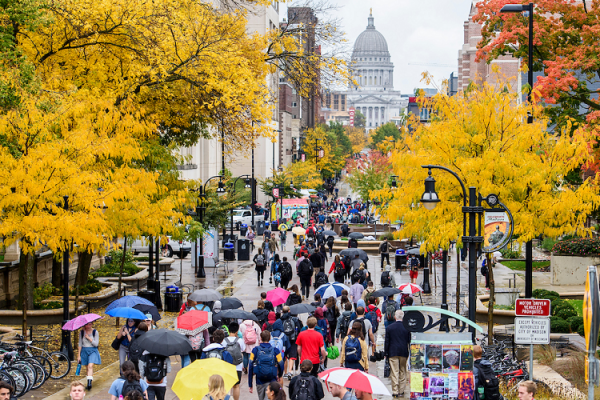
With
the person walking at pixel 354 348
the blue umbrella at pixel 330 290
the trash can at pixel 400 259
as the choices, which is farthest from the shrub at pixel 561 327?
the trash can at pixel 400 259

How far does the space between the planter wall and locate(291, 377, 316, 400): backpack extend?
2142 cm

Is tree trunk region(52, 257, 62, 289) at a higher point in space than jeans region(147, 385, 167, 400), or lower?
higher

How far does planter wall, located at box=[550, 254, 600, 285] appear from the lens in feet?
93.0

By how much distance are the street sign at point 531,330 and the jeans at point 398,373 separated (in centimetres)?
241

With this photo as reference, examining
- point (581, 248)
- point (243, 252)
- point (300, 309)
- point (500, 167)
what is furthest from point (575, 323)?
point (243, 252)

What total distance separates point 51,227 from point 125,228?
10.5 ft

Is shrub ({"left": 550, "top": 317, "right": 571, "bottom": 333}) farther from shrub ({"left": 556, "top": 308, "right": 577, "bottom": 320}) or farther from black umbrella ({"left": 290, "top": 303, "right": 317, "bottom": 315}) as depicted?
black umbrella ({"left": 290, "top": 303, "right": 317, "bottom": 315})

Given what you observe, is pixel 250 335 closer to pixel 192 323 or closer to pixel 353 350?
pixel 192 323

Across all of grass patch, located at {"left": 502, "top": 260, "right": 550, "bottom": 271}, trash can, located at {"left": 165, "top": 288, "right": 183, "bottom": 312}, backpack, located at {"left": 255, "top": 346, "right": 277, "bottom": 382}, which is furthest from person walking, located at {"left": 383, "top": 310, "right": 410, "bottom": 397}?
grass patch, located at {"left": 502, "top": 260, "right": 550, "bottom": 271}

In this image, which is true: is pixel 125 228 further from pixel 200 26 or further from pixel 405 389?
pixel 405 389

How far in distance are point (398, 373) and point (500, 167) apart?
564cm

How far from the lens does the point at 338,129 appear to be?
452ft

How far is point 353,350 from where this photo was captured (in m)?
12.6

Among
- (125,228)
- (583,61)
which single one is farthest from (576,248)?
(125,228)
